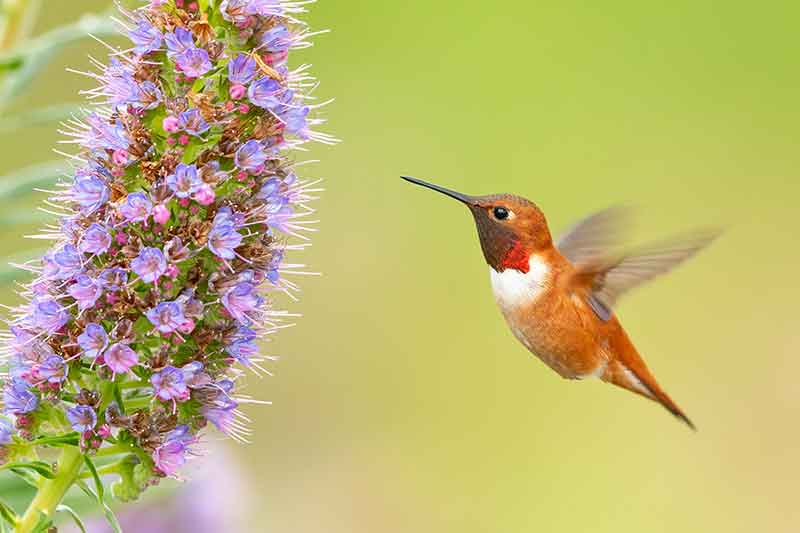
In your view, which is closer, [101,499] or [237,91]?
[101,499]

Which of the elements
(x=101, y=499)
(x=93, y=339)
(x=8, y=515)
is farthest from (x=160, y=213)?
(x=8, y=515)

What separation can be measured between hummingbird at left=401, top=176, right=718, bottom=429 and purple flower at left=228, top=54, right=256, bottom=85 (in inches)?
55.9

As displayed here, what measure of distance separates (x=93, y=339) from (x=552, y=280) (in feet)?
7.30

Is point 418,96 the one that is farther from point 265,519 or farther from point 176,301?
point 176,301

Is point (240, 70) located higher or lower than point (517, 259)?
lower

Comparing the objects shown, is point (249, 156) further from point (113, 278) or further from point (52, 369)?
point (52, 369)

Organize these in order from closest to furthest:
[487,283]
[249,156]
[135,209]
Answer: [135,209], [249,156], [487,283]

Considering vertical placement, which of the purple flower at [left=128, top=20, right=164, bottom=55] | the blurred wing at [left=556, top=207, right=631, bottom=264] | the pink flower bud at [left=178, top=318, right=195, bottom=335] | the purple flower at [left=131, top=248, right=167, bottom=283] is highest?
the blurred wing at [left=556, top=207, right=631, bottom=264]

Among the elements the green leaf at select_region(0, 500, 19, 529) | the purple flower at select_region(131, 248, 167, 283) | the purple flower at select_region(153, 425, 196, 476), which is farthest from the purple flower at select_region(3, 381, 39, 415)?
the purple flower at select_region(131, 248, 167, 283)

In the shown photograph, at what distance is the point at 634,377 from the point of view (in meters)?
5.48

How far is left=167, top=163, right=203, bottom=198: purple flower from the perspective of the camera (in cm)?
346

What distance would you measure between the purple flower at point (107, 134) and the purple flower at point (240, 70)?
286 millimetres

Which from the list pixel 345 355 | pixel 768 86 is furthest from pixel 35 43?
pixel 768 86

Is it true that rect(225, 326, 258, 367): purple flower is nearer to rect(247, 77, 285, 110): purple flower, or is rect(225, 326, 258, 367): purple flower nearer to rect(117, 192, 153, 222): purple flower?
rect(117, 192, 153, 222): purple flower
